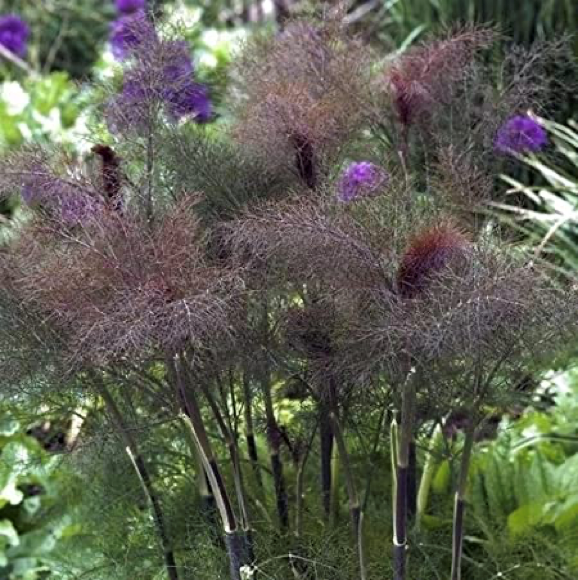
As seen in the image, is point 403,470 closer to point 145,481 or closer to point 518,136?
point 145,481

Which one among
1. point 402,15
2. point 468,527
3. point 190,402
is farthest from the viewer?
point 402,15

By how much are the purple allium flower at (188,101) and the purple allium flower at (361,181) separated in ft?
0.69

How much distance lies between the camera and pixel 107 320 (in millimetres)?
930

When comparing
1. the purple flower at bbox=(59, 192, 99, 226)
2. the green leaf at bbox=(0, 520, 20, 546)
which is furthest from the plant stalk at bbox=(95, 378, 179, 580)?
the green leaf at bbox=(0, 520, 20, 546)

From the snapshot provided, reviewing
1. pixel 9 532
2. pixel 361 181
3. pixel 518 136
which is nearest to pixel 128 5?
pixel 9 532

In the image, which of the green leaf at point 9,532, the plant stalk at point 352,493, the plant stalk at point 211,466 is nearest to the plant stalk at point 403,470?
the plant stalk at point 352,493

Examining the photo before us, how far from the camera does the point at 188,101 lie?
1.29m

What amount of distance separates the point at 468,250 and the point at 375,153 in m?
0.34

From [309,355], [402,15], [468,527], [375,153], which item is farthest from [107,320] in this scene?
[402,15]

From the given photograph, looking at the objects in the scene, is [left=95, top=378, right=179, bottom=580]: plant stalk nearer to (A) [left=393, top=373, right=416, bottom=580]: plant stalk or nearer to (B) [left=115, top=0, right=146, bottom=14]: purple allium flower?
(A) [left=393, top=373, right=416, bottom=580]: plant stalk

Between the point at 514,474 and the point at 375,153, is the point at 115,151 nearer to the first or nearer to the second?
the point at 375,153

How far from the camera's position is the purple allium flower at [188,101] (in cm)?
120

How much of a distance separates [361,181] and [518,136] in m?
0.34

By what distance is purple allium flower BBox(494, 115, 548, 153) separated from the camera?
4.52 feet
